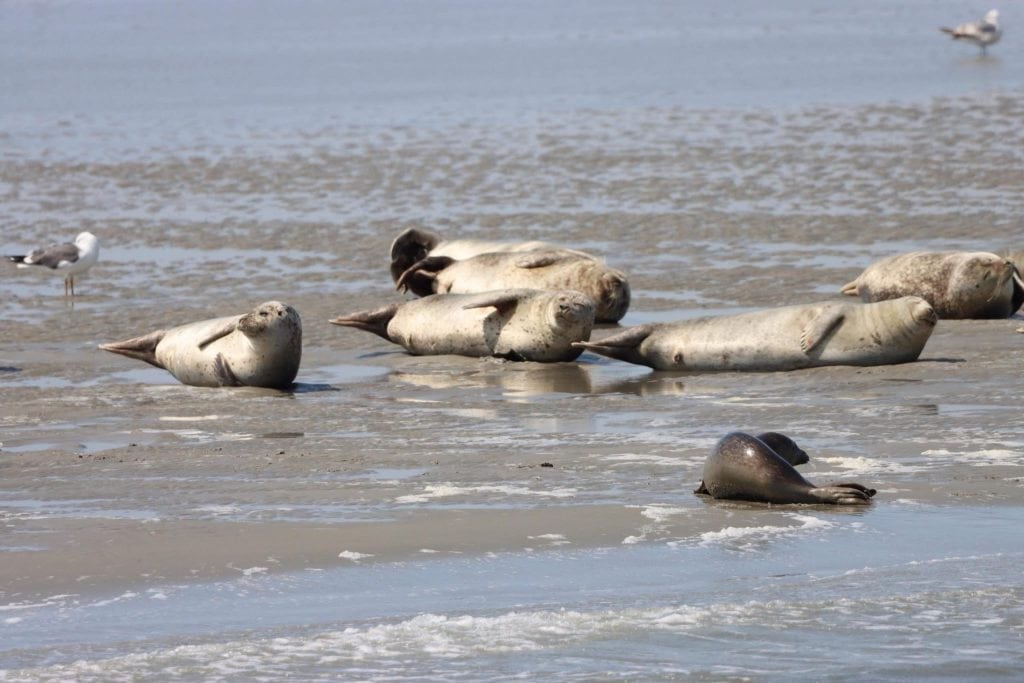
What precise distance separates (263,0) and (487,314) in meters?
64.0

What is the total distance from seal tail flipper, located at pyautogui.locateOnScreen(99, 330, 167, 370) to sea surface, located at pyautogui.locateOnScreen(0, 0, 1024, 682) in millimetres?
186

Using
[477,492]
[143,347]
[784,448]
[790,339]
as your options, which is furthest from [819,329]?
[143,347]

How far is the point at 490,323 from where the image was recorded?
33.5 feet

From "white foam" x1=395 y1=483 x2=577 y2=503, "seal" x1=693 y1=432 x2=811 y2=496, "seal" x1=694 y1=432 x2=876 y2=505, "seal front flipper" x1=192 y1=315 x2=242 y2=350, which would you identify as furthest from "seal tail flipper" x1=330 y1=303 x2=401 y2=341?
"seal" x1=694 y1=432 x2=876 y2=505

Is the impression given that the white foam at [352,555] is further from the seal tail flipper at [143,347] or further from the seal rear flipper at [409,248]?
the seal rear flipper at [409,248]

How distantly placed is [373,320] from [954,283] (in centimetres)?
329

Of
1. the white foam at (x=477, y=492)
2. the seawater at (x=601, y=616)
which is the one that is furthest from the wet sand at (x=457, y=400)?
the seawater at (x=601, y=616)

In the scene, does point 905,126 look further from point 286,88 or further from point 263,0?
point 263,0

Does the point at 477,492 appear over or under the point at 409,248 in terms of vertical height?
under

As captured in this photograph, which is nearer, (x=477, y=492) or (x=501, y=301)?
(x=477, y=492)

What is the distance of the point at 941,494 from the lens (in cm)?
641

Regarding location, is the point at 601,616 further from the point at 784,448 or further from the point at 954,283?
the point at 954,283

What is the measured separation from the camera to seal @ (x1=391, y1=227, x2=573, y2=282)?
12.7m

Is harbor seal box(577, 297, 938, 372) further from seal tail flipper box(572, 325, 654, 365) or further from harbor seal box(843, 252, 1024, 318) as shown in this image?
harbor seal box(843, 252, 1024, 318)
